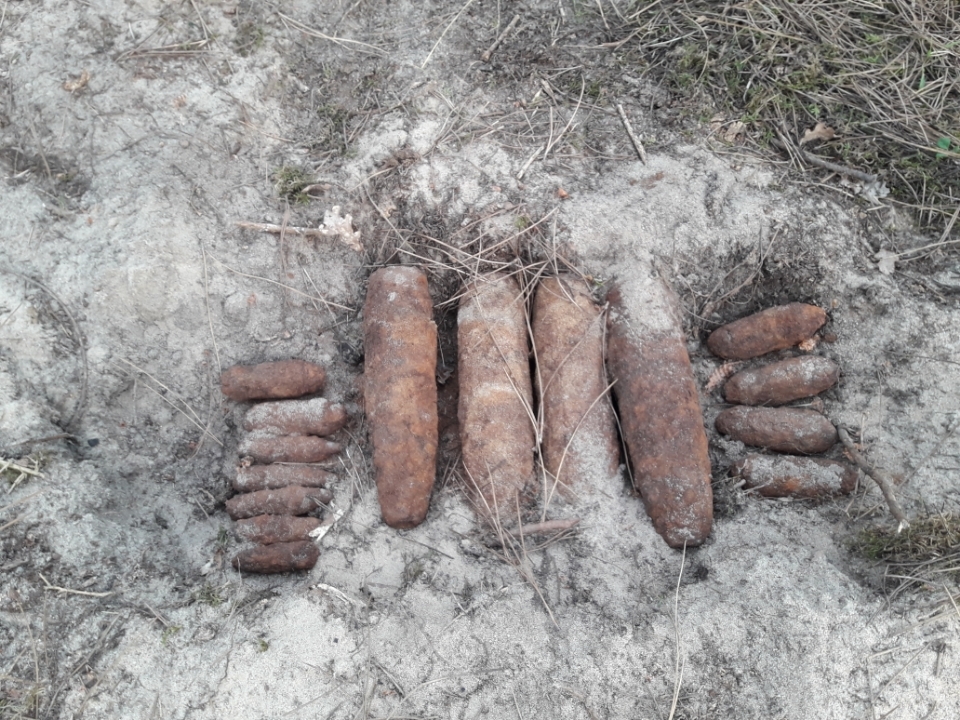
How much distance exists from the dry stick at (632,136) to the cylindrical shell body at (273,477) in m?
2.57

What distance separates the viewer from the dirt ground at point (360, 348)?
2.88m

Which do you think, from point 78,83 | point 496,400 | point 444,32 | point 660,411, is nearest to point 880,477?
point 660,411

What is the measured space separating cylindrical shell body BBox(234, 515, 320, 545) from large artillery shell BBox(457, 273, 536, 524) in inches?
36.1

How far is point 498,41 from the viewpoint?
4.05 m

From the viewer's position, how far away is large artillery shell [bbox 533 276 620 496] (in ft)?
11.0

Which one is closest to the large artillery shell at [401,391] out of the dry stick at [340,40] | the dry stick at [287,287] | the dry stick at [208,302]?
the dry stick at [287,287]

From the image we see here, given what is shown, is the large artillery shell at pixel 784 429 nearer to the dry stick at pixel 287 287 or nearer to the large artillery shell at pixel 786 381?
the large artillery shell at pixel 786 381

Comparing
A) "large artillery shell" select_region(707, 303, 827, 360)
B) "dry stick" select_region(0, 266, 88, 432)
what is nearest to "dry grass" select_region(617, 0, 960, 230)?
"large artillery shell" select_region(707, 303, 827, 360)

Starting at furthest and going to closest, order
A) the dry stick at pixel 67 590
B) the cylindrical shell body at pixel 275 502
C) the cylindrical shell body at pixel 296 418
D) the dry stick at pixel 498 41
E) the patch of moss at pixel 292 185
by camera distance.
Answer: the dry stick at pixel 498 41 → the patch of moss at pixel 292 185 → the cylindrical shell body at pixel 296 418 → the cylindrical shell body at pixel 275 502 → the dry stick at pixel 67 590

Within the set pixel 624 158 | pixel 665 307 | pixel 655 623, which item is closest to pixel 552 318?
pixel 665 307

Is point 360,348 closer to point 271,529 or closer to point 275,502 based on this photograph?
point 275,502

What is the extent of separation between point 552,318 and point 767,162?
1608 mm

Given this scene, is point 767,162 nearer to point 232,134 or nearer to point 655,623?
point 655,623

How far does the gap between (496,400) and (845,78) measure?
9.29 feet
